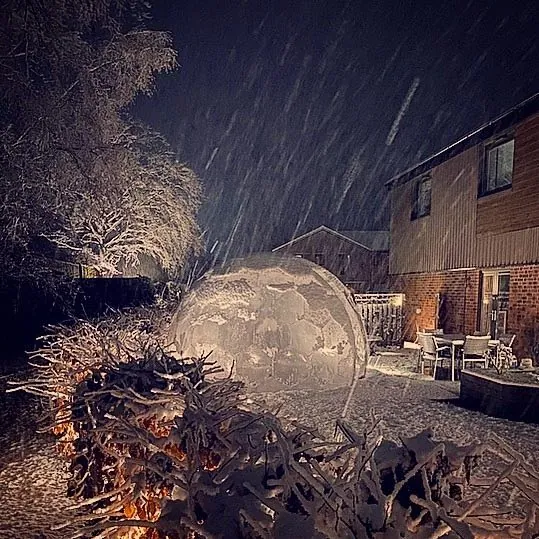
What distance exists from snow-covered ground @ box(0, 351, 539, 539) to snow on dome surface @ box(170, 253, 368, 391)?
71cm

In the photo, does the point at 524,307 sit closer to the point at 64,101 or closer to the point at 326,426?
the point at 326,426

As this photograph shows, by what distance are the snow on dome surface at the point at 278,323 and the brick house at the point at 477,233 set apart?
13.3 ft

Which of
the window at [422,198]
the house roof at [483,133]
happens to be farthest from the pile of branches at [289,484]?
the window at [422,198]

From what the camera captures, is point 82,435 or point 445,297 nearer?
point 82,435

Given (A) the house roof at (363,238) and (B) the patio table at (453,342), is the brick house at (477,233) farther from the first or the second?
(A) the house roof at (363,238)

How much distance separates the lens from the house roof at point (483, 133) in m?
13.2

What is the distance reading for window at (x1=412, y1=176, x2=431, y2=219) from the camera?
787 inches

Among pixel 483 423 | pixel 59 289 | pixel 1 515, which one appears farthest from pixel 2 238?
pixel 483 423

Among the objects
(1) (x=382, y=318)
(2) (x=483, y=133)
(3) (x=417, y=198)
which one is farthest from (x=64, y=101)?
(1) (x=382, y=318)

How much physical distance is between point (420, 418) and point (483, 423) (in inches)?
37.2

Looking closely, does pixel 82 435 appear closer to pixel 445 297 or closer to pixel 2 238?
pixel 2 238

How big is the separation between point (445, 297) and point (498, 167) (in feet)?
15.3

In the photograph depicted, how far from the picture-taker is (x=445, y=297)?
18.5 meters

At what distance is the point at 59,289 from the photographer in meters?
18.2
